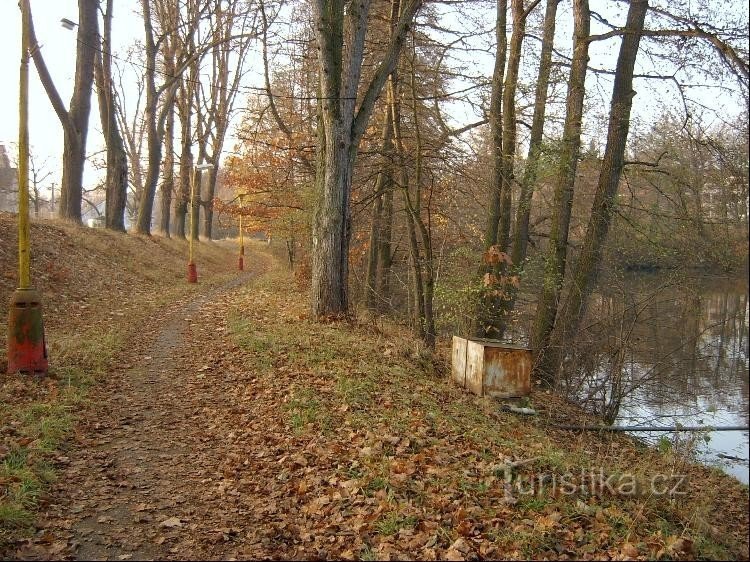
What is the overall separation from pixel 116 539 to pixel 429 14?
13334 millimetres

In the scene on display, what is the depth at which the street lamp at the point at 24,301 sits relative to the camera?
307 inches

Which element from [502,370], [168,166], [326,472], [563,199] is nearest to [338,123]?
[563,199]

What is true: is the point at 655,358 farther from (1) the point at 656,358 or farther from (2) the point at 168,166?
(2) the point at 168,166

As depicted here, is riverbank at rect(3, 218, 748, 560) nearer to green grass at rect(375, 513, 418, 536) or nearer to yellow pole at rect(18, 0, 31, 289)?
green grass at rect(375, 513, 418, 536)

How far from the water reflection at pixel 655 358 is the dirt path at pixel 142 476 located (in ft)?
21.5

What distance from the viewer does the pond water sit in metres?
9.63

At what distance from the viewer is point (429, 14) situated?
14.3 meters

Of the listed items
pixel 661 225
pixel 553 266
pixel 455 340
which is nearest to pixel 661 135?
pixel 661 225

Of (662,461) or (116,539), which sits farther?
(662,461)

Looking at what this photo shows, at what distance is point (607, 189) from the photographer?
425 inches

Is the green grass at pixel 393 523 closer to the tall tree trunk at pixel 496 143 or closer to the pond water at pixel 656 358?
the pond water at pixel 656 358

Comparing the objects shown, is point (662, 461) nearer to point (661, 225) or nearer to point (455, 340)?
point (455, 340)

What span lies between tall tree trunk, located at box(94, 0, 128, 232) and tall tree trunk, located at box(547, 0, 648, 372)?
18.0m

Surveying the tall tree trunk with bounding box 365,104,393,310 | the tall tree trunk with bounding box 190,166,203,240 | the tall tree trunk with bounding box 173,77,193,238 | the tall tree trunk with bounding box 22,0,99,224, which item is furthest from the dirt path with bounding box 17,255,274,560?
the tall tree trunk with bounding box 173,77,193,238
